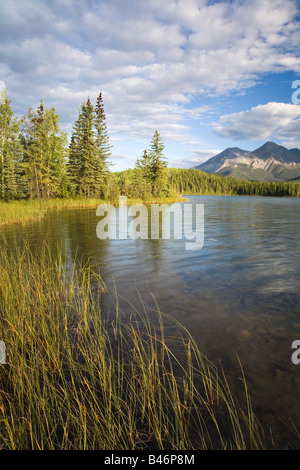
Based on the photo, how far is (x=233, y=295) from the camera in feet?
21.7

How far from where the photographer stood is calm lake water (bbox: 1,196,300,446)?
3.52m

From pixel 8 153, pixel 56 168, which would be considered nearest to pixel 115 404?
pixel 8 153

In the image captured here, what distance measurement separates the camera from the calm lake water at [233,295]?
11.6 feet

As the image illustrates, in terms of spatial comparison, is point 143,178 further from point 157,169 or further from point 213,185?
Answer: point 213,185

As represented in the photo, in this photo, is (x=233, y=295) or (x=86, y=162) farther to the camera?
(x=86, y=162)

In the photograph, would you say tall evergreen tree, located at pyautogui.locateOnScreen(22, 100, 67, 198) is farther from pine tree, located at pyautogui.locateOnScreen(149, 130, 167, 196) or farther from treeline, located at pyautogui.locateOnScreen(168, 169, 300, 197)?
treeline, located at pyautogui.locateOnScreen(168, 169, 300, 197)

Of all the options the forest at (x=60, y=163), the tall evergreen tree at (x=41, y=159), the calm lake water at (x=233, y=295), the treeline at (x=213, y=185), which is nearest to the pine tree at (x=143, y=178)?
the forest at (x=60, y=163)

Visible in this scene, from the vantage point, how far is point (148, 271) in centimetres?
884

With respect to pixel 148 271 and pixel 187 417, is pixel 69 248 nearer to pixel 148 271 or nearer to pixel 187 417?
pixel 148 271

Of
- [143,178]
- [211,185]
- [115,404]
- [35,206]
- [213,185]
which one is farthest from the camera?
[211,185]

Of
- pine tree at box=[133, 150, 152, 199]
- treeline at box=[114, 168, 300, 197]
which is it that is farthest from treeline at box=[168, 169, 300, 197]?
pine tree at box=[133, 150, 152, 199]

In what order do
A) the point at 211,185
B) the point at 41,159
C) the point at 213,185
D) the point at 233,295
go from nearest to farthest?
1. the point at 233,295
2. the point at 41,159
3. the point at 213,185
4. the point at 211,185

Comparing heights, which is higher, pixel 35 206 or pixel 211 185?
pixel 211 185

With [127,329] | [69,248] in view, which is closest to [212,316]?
[127,329]
